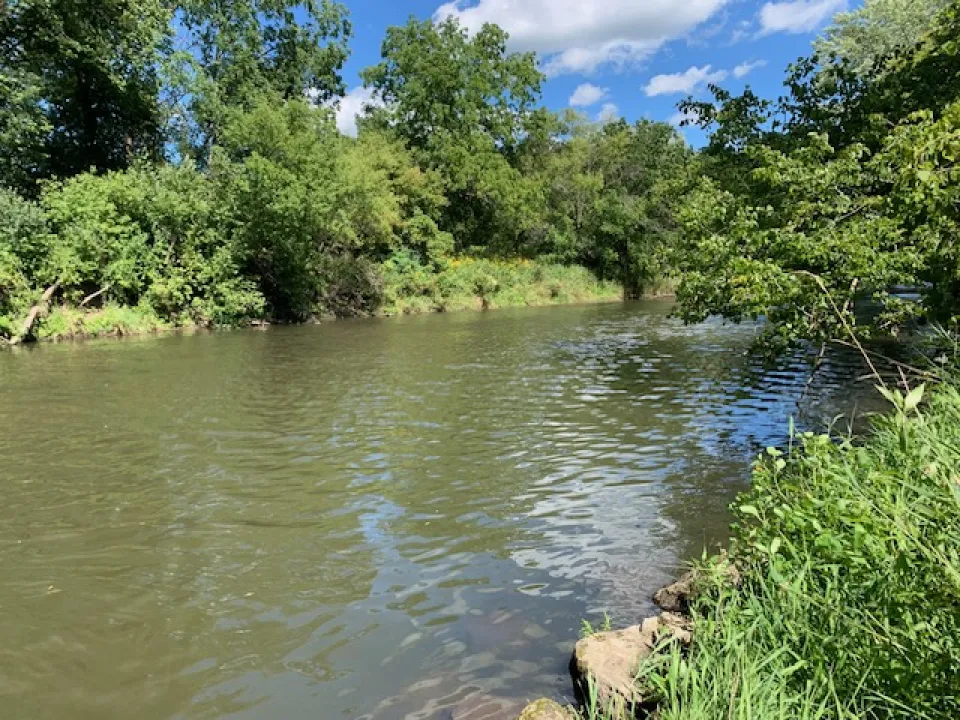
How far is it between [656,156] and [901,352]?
40110mm

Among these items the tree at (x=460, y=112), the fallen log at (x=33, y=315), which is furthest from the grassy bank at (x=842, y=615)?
the tree at (x=460, y=112)

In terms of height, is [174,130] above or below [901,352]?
above

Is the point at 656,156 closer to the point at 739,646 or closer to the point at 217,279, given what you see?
the point at 217,279

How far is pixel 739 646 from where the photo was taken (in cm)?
342

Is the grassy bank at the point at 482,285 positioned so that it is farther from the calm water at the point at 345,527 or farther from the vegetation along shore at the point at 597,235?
the calm water at the point at 345,527

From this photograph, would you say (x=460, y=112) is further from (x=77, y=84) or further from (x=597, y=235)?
(x=77, y=84)

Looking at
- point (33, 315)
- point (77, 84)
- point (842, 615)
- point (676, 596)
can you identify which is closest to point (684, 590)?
point (676, 596)

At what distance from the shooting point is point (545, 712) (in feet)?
11.9

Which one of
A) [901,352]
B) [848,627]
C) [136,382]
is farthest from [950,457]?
[136,382]

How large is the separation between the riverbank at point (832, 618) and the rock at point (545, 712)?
168mm

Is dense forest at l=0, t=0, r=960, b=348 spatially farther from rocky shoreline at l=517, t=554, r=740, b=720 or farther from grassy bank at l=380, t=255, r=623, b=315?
rocky shoreline at l=517, t=554, r=740, b=720

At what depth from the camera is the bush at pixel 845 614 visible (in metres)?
2.85

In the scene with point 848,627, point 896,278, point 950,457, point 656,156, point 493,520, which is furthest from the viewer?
point 656,156

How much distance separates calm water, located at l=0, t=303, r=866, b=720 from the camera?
4.40 metres
